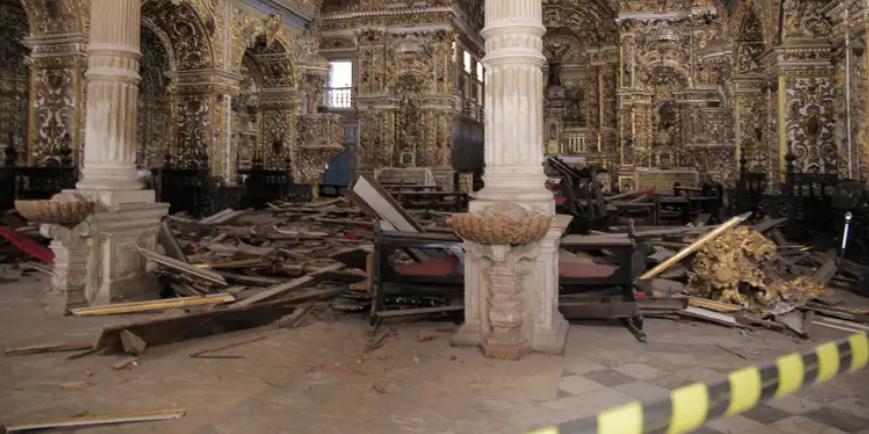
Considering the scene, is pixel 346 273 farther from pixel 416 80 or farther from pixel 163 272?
pixel 416 80

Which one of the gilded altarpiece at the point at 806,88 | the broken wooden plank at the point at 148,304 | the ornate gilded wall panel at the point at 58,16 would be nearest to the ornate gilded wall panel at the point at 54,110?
the ornate gilded wall panel at the point at 58,16

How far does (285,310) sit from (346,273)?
121 centimetres

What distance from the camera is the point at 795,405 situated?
3.63 metres

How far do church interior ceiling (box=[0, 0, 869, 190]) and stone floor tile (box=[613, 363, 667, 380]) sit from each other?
660 cm

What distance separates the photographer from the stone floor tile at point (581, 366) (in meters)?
4.34

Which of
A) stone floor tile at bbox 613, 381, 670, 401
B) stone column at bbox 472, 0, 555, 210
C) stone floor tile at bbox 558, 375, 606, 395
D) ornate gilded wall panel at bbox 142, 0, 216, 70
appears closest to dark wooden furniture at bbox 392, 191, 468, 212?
ornate gilded wall panel at bbox 142, 0, 216, 70

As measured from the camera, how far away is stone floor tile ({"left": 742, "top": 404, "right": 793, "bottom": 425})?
3403 mm

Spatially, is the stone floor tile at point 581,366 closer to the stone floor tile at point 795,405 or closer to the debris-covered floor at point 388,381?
the debris-covered floor at point 388,381

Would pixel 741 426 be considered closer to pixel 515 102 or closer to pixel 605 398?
pixel 605 398

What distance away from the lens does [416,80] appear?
20.1 metres

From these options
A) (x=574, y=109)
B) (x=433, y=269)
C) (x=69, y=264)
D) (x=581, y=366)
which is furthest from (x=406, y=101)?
(x=581, y=366)

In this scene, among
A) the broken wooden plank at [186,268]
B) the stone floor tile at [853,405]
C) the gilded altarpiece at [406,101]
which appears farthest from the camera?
the gilded altarpiece at [406,101]

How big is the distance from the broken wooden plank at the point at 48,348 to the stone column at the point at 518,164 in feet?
10.7

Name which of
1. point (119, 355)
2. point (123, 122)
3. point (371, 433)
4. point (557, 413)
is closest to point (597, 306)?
point (557, 413)
